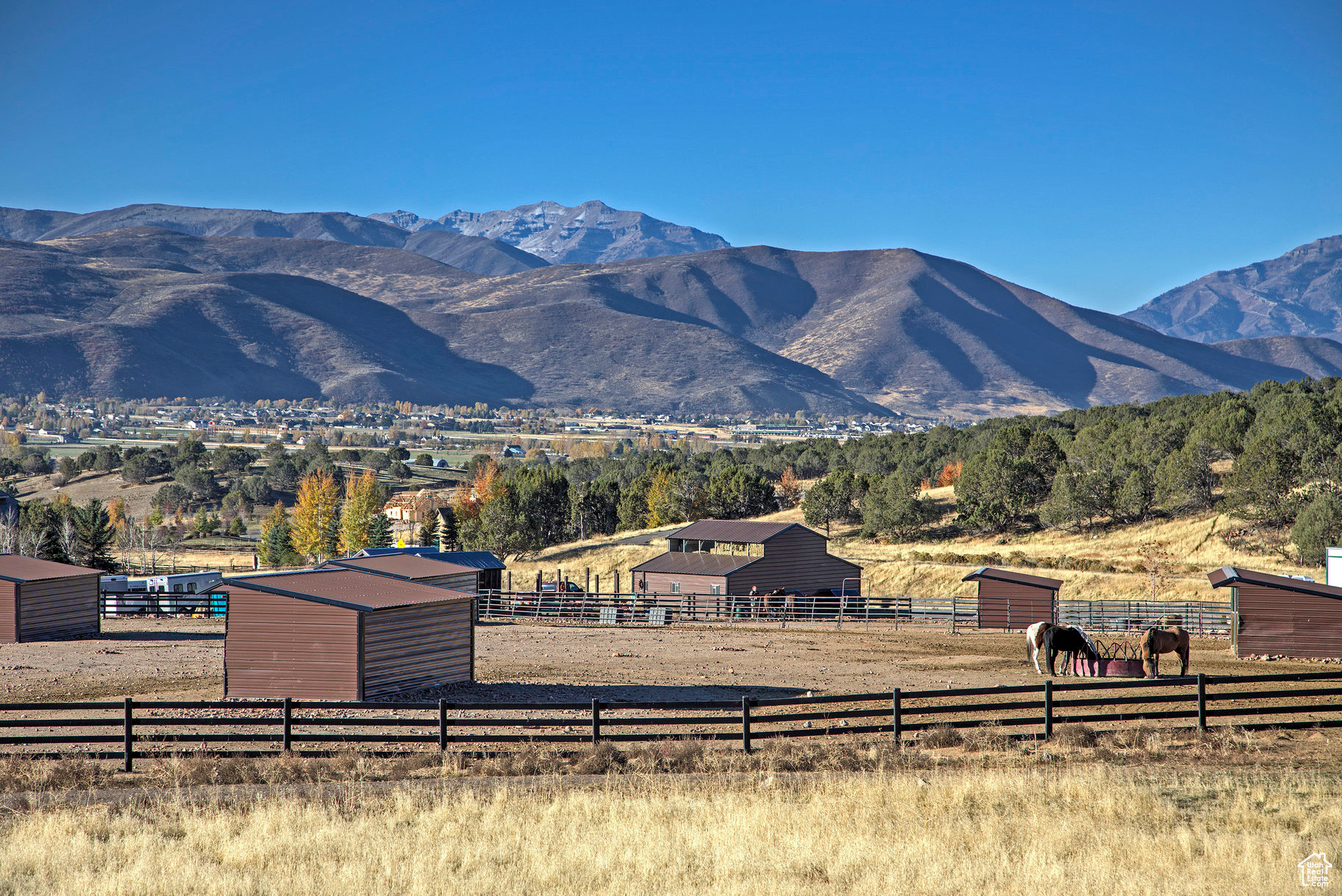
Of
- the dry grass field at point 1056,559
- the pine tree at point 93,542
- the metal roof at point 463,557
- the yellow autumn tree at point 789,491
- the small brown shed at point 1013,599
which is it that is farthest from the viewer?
the yellow autumn tree at point 789,491

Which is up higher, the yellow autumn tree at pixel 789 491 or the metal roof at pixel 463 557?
the yellow autumn tree at pixel 789 491

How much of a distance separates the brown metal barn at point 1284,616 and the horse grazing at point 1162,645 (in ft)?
12.6

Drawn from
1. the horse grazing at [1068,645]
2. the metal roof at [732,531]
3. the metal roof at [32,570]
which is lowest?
the horse grazing at [1068,645]

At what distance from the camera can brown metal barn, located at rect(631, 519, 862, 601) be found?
1996 inches

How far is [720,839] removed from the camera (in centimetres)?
1266

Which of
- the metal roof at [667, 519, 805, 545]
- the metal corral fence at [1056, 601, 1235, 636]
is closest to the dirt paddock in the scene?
the metal corral fence at [1056, 601, 1235, 636]

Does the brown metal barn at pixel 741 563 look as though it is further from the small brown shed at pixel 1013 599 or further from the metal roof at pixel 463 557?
the small brown shed at pixel 1013 599

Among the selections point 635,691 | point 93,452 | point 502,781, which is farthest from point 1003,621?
point 93,452

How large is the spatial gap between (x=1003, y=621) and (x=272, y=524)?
230 ft

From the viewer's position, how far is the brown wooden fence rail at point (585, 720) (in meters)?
16.1

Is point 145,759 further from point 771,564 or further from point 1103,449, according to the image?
point 1103,449

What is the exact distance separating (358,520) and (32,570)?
5880 centimetres

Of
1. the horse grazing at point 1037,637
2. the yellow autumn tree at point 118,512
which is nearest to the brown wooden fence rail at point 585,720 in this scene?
the horse grazing at point 1037,637

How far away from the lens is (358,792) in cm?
1453
